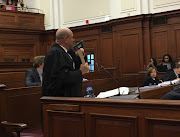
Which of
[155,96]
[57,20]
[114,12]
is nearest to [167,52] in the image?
[114,12]

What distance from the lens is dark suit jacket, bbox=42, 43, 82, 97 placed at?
8.82ft

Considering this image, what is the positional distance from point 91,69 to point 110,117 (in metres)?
10.4

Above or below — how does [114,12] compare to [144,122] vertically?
above

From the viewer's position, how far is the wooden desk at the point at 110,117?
6.15 ft

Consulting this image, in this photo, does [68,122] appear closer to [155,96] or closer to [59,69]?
[59,69]

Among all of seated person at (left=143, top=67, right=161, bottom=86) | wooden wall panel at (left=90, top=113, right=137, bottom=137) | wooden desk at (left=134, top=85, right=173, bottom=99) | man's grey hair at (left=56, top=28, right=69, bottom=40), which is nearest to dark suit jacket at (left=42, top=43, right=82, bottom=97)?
man's grey hair at (left=56, top=28, right=69, bottom=40)

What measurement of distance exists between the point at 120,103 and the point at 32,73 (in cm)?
287

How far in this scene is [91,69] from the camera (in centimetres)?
1250

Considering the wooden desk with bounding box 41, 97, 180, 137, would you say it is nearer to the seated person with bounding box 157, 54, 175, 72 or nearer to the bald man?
the bald man

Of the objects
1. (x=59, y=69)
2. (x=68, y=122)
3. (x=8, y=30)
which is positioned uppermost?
(x=8, y=30)

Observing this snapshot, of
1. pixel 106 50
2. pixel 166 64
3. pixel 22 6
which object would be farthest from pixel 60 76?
pixel 22 6

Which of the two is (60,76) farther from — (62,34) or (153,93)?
(153,93)

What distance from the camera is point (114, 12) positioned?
1153cm

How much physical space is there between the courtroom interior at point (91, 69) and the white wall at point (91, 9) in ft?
0.14
